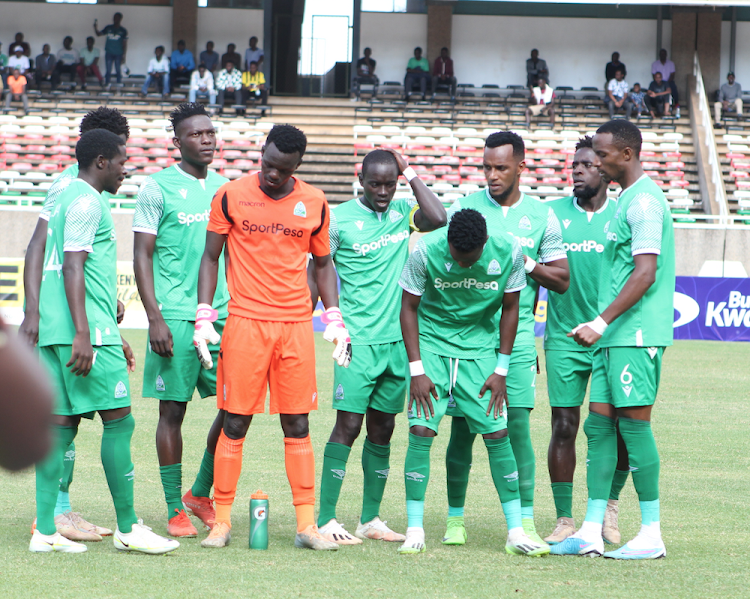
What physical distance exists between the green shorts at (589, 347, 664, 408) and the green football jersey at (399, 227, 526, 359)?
67 cm

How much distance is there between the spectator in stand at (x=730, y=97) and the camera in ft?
94.1

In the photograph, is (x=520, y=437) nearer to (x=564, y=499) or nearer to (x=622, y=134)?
(x=564, y=499)

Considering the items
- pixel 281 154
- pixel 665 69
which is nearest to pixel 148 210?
pixel 281 154

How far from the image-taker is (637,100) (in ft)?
91.8

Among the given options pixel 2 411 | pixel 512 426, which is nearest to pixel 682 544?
pixel 512 426

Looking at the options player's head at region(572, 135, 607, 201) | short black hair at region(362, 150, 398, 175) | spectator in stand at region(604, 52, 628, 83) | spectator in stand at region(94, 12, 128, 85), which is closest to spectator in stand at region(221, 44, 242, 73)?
spectator in stand at region(94, 12, 128, 85)

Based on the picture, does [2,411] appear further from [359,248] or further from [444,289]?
[359,248]

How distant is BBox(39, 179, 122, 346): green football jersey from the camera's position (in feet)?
16.1

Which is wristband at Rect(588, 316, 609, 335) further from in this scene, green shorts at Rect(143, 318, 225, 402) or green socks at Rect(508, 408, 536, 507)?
green shorts at Rect(143, 318, 225, 402)

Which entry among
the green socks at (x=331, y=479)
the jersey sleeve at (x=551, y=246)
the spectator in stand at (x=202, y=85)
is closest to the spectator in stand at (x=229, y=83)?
the spectator in stand at (x=202, y=85)

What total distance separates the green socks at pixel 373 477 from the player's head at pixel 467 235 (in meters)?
1.35

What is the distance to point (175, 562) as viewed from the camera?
186 inches

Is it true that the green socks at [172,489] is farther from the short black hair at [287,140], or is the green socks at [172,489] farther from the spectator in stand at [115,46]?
the spectator in stand at [115,46]

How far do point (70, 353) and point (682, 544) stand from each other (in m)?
3.56
